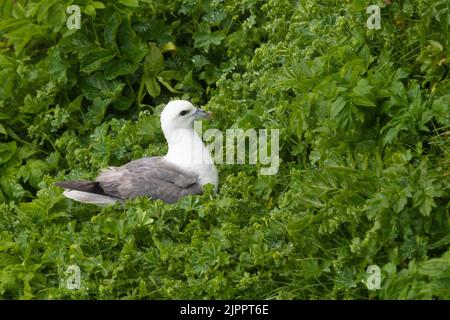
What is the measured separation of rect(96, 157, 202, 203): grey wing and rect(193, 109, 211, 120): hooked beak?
18.9 inches

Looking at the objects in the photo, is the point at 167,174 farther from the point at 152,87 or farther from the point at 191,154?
the point at 152,87

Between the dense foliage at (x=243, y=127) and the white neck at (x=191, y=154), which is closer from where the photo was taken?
the dense foliage at (x=243, y=127)

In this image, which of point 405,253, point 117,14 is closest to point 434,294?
point 405,253

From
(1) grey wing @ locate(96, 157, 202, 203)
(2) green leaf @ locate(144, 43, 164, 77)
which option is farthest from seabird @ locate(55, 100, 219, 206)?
(2) green leaf @ locate(144, 43, 164, 77)

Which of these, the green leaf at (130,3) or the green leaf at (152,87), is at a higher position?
the green leaf at (130,3)

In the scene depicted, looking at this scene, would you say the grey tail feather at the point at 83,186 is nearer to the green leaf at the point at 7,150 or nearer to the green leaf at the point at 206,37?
the green leaf at the point at 7,150

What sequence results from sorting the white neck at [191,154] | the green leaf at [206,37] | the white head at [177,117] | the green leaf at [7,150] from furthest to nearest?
1. the green leaf at [206,37]
2. the green leaf at [7,150]
3. the white head at [177,117]
4. the white neck at [191,154]

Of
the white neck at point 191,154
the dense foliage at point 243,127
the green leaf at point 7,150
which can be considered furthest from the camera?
the green leaf at point 7,150

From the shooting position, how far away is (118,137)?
7613 millimetres

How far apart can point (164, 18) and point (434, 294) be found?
425 centimetres

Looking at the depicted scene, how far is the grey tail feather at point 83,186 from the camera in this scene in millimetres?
6812

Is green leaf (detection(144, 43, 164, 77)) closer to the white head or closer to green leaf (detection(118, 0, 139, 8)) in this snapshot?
green leaf (detection(118, 0, 139, 8))

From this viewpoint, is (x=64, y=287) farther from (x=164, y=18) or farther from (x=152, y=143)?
(x=164, y=18)

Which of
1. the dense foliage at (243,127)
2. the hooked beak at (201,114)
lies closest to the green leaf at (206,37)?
the dense foliage at (243,127)
